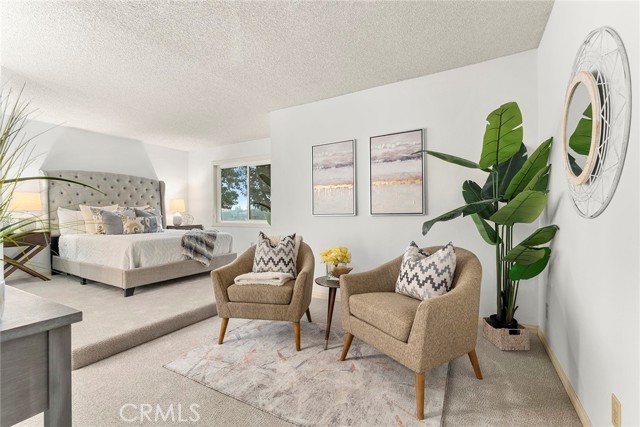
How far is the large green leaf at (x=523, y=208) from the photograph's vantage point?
1.76m

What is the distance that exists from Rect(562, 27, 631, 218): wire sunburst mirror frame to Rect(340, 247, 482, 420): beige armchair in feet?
2.40

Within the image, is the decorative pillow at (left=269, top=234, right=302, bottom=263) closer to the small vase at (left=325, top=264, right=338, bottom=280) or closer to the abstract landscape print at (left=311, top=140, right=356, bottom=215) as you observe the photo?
the small vase at (left=325, top=264, right=338, bottom=280)

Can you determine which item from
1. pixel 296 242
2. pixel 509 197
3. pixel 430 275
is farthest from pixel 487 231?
pixel 296 242

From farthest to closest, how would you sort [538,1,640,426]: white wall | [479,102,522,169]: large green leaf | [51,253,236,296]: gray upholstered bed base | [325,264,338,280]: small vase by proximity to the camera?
[51,253,236,296]: gray upholstered bed base
[325,264,338,280]: small vase
[479,102,522,169]: large green leaf
[538,1,640,426]: white wall

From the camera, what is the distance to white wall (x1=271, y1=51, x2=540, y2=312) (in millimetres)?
2740

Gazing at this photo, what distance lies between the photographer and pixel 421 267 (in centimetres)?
203

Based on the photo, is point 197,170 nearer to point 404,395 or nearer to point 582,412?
point 404,395

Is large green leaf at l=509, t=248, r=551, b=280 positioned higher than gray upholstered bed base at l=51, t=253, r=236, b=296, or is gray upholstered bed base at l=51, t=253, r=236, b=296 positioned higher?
large green leaf at l=509, t=248, r=551, b=280

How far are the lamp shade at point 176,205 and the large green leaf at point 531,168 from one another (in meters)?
5.55

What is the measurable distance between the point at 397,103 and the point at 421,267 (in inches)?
76.6

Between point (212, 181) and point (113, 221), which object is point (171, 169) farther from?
point (113, 221)

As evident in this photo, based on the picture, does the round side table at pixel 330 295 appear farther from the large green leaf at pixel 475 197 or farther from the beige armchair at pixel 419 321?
the large green leaf at pixel 475 197

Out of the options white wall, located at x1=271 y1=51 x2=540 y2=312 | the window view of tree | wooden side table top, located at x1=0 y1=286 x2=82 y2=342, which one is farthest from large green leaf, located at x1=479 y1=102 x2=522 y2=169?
the window view of tree

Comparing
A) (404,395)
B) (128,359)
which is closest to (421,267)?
(404,395)
